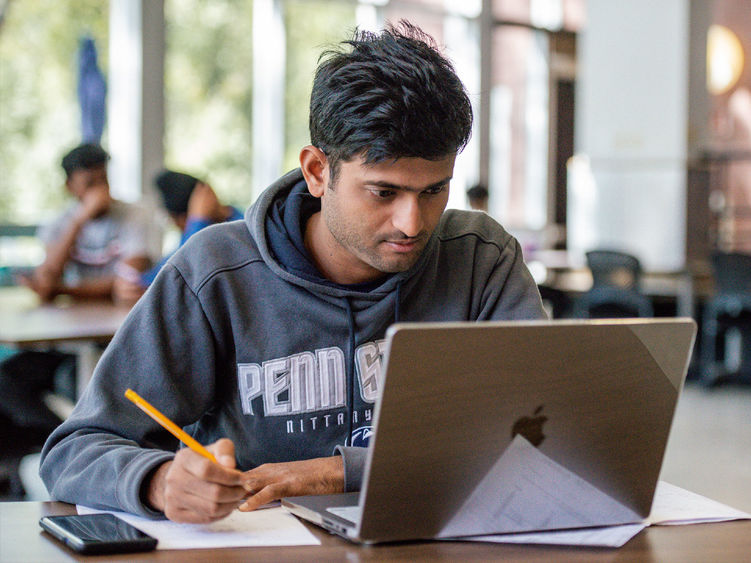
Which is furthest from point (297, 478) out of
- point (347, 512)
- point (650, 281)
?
point (650, 281)

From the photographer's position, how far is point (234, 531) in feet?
3.56

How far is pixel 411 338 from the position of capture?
2.93 ft

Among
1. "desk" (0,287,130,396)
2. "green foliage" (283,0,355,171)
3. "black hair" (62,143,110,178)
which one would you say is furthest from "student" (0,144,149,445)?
"green foliage" (283,0,355,171)

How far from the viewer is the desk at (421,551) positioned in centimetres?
100

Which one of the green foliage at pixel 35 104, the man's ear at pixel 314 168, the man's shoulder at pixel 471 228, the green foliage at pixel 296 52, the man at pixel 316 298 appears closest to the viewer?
the man at pixel 316 298

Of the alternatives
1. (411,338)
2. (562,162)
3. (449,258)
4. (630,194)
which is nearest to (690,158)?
(630,194)

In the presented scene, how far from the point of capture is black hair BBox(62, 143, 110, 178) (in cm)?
444

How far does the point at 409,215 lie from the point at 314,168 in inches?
7.6

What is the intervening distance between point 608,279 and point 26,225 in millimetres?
3802

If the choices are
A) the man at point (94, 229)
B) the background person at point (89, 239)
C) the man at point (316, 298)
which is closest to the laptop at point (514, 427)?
the man at point (316, 298)

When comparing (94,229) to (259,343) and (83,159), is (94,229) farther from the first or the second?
(259,343)

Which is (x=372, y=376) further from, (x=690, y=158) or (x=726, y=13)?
(x=726, y=13)

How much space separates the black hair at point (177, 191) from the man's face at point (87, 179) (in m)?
0.77

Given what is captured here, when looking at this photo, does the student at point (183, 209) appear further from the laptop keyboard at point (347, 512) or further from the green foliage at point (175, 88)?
the laptop keyboard at point (347, 512)
